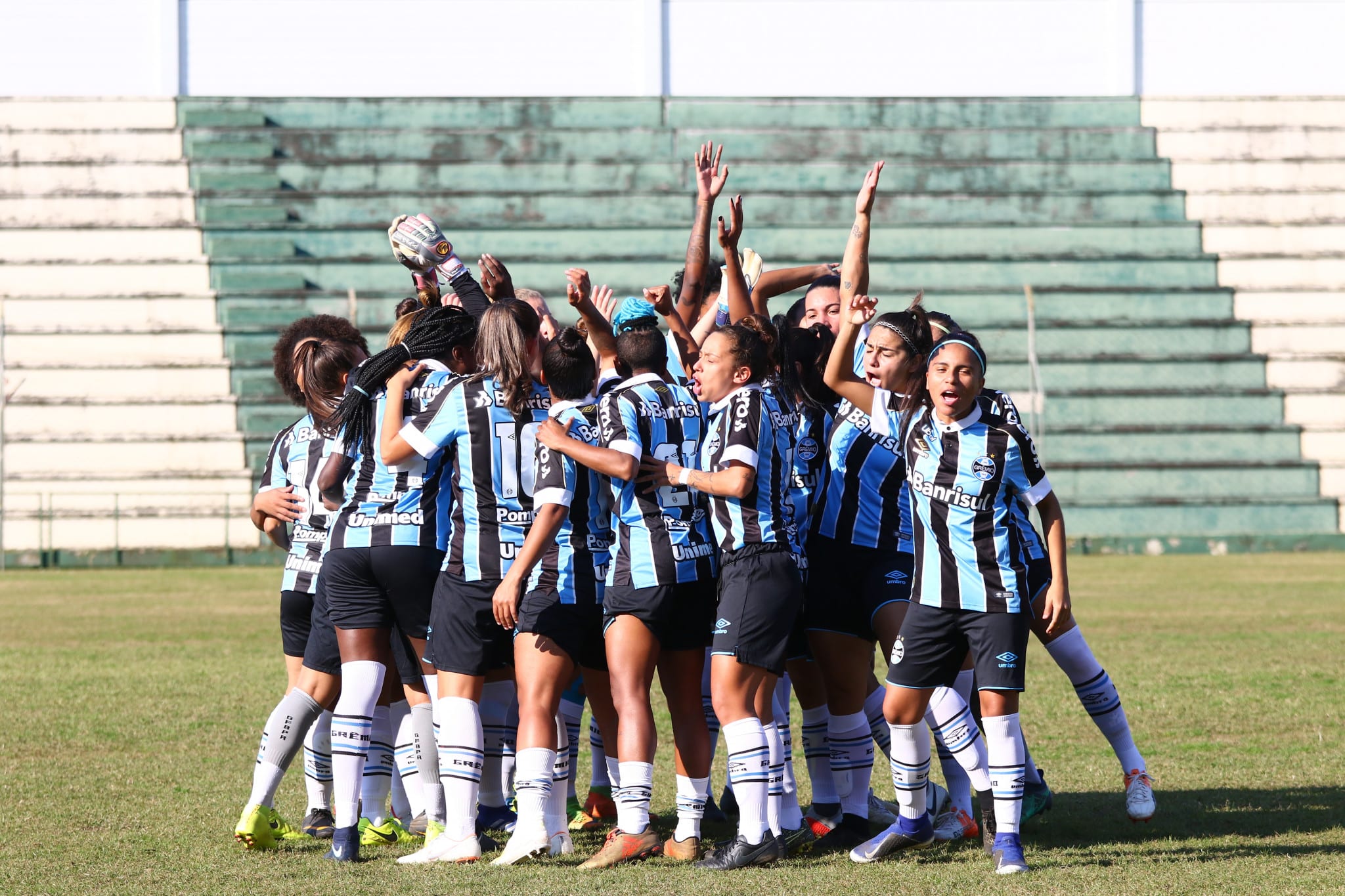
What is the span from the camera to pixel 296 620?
668cm

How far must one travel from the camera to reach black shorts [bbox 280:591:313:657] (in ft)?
21.7

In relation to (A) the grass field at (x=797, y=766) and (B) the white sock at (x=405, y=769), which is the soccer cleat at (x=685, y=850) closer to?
(A) the grass field at (x=797, y=766)

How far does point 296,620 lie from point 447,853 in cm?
143

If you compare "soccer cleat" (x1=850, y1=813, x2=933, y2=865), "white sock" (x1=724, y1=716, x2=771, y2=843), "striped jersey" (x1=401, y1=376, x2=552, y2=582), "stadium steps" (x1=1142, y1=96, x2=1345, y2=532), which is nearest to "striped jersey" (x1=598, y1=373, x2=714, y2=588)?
"striped jersey" (x1=401, y1=376, x2=552, y2=582)

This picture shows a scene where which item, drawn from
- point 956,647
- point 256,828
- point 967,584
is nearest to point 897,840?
point 956,647

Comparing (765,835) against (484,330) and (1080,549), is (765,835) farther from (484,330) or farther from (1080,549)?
(1080,549)

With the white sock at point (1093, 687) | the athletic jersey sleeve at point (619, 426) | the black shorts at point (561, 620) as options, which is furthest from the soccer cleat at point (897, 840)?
the athletic jersey sleeve at point (619, 426)

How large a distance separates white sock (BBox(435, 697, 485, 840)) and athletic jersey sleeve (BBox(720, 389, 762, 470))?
139 centimetres

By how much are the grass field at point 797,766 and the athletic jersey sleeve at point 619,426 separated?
1566mm

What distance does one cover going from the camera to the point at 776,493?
591 centimetres

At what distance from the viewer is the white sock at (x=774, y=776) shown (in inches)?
228

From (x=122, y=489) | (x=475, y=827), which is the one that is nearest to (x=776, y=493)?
(x=475, y=827)

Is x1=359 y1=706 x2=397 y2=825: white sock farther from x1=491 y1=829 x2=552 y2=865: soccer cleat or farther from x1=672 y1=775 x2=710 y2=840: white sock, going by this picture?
x1=672 y1=775 x2=710 y2=840: white sock

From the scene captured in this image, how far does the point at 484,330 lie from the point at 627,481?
2.70 feet
